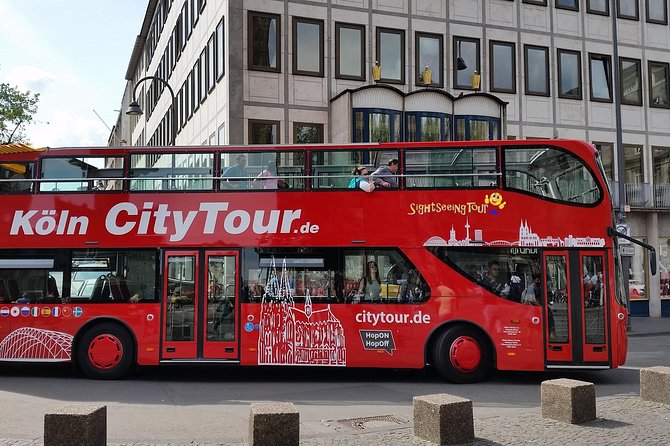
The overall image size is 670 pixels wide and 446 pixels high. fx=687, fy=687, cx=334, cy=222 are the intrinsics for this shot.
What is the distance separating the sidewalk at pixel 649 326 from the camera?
22484mm

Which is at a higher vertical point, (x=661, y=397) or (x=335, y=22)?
(x=335, y=22)

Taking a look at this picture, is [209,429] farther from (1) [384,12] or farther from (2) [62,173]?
(1) [384,12]

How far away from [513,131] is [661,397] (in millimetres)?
19477

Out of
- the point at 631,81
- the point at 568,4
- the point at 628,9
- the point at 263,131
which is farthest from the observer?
the point at 628,9

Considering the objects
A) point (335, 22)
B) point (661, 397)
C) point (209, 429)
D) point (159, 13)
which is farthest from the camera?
point (159, 13)

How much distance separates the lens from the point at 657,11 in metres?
31.7

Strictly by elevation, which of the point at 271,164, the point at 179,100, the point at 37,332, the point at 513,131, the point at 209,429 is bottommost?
the point at 209,429

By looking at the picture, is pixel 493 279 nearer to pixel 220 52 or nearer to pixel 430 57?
pixel 430 57

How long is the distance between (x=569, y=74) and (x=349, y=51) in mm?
10220

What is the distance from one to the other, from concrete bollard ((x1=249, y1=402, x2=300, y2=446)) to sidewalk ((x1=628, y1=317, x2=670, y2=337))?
1796cm

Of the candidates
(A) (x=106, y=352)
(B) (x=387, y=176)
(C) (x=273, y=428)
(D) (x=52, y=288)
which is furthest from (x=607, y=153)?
(C) (x=273, y=428)

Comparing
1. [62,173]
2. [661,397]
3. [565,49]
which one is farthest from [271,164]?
[565,49]

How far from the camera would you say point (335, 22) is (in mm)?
25234

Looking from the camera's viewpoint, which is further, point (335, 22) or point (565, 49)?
point (565, 49)
